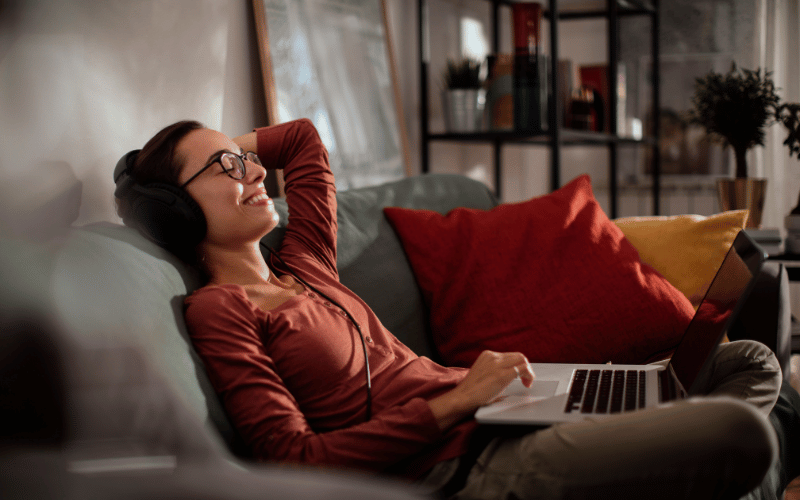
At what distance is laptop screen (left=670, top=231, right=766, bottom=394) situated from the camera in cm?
92

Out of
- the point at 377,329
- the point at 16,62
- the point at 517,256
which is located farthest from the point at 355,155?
the point at 16,62

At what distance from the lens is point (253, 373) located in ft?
2.95

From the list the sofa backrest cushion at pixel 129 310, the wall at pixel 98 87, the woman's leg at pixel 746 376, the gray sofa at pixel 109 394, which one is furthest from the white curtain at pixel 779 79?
the sofa backrest cushion at pixel 129 310

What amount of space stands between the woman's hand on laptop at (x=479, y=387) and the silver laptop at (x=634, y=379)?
0.02 metres

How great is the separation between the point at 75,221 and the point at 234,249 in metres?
0.30

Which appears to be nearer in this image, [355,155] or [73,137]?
[73,137]

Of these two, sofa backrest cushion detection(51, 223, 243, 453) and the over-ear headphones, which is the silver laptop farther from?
the over-ear headphones

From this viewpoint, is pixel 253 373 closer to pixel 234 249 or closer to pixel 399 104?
pixel 234 249

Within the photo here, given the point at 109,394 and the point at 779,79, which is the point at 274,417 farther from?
the point at 779,79

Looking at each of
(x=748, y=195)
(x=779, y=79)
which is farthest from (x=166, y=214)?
(x=779, y=79)

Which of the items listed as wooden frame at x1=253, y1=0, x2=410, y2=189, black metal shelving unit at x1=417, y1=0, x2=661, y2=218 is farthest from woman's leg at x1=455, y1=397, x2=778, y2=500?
black metal shelving unit at x1=417, y1=0, x2=661, y2=218

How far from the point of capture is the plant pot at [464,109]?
2318 mm

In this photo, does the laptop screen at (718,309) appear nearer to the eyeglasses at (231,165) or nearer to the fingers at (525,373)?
the fingers at (525,373)

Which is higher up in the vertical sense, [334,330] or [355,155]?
[355,155]
